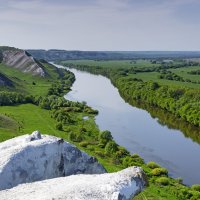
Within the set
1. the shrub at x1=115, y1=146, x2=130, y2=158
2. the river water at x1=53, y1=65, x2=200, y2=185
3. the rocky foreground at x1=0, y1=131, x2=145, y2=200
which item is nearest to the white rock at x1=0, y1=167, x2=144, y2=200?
the rocky foreground at x1=0, y1=131, x2=145, y2=200

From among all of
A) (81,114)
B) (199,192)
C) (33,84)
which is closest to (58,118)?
(81,114)

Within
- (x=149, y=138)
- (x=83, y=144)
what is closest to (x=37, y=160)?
(x=83, y=144)

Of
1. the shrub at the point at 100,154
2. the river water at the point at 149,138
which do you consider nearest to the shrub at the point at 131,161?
the shrub at the point at 100,154

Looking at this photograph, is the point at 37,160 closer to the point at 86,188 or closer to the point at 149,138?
the point at 86,188

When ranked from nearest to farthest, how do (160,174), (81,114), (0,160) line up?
1. (0,160)
2. (160,174)
3. (81,114)

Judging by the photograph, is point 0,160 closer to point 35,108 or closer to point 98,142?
point 98,142

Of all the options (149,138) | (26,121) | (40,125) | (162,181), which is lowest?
(149,138)
